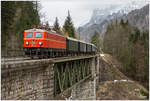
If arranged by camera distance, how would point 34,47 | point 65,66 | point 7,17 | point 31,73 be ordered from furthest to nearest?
point 7,17
point 65,66
point 34,47
point 31,73

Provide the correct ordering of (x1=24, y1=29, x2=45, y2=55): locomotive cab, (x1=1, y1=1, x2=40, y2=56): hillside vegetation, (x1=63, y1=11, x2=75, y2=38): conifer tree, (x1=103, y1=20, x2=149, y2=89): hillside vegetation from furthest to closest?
1. (x1=63, y1=11, x2=75, y2=38): conifer tree
2. (x1=103, y1=20, x2=149, y2=89): hillside vegetation
3. (x1=1, y1=1, x2=40, y2=56): hillside vegetation
4. (x1=24, y1=29, x2=45, y2=55): locomotive cab

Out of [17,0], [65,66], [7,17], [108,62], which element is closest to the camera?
[65,66]

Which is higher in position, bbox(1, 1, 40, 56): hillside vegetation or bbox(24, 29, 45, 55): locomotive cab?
bbox(1, 1, 40, 56): hillside vegetation

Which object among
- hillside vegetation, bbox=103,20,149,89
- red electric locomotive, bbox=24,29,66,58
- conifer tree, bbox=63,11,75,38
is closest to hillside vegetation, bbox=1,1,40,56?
red electric locomotive, bbox=24,29,66,58

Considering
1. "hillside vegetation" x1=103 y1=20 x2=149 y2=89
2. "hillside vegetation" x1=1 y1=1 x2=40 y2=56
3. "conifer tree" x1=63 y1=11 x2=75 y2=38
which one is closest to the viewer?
"hillside vegetation" x1=1 y1=1 x2=40 y2=56

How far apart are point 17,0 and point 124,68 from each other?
33.1 metres

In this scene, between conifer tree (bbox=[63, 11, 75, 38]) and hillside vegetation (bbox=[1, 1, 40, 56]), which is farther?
conifer tree (bbox=[63, 11, 75, 38])

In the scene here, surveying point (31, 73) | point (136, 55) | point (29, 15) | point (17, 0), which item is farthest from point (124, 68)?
point (31, 73)

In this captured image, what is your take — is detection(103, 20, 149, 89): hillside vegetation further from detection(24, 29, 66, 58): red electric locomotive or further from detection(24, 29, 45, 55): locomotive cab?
detection(24, 29, 45, 55): locomotive cab

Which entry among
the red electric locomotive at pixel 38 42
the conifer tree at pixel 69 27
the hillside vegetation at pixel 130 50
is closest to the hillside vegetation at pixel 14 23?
the red electric locomotive at pixel 38 42

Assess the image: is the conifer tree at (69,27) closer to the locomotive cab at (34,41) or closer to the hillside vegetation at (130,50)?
the hillside vegetation at (130,50)

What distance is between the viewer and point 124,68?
47250mm

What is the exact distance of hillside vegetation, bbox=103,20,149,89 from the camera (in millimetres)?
41253

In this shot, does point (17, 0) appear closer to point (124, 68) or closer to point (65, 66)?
point (65, 66)
